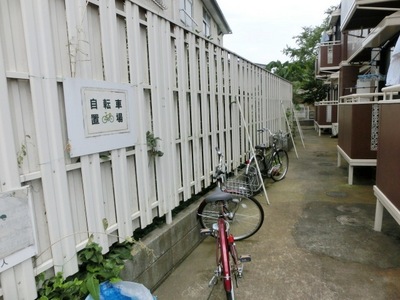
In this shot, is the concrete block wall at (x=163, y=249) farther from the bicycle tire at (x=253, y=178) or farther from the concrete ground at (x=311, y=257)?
the bicycle tire at (x=253, y=178)

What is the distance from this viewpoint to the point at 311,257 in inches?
142

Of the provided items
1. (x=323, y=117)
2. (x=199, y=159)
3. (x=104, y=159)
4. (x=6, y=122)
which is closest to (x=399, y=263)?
(x=199, y=159)

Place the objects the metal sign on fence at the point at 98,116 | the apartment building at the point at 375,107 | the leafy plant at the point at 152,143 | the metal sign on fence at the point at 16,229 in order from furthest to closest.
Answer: the apartment building at the point at 375,107 → the leafy plant at the point at 152,143 → the metal sign on fence at the point at 98,116 → the metal sign on fence at the point at 16,229

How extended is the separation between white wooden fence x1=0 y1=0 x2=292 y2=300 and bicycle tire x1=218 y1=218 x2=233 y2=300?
73 centimetres

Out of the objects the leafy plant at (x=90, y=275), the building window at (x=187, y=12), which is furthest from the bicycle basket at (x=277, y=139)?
the leafy plant at (x=90, y=275)

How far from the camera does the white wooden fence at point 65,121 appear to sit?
1828mm

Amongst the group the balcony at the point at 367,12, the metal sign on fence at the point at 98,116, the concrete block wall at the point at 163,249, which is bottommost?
the concrete block wall at the point at 163,249

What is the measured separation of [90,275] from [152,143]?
1405 mm

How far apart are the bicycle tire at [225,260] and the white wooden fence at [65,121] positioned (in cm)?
73

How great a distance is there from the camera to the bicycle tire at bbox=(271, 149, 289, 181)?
7121 millimetres

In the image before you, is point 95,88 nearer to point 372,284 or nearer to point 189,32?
point 189,32

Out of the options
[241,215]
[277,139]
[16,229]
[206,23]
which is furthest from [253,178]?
[206,23]

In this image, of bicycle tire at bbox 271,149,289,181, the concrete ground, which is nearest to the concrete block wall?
the concrete ground

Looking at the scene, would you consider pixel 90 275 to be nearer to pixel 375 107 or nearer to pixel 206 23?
pixel 375 107
